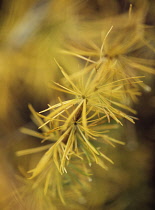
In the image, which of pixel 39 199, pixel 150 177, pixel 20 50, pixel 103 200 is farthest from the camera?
pixel 150 177

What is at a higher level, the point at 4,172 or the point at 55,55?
the point at 55,55

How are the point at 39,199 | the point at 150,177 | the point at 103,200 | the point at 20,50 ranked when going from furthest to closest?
1. the point at 150,177
2. the point at 103,200
3. the point at 20,50
4. the point at 39,199

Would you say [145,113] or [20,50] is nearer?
[20,50]

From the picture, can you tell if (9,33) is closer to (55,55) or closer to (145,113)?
(55,55)

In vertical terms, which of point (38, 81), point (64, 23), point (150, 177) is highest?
point (64, 23)

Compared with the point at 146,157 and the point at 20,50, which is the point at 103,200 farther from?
the point at 20,50

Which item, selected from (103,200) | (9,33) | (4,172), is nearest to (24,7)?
(9,33)

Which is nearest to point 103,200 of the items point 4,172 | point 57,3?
point 4,172
